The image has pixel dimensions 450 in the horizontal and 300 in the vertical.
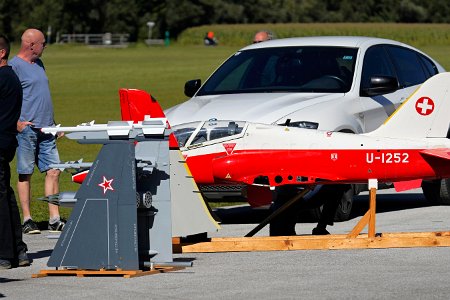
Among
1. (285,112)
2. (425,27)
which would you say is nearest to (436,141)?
(285,112)

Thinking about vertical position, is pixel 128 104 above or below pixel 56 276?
above

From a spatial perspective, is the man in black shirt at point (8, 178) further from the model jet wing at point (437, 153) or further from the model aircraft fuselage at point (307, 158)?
the model jet wing at point (437, 153)

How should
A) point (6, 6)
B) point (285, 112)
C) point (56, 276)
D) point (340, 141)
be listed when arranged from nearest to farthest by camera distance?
point (56, 276), point (340, 141), point (285, 112), point (6, 6)

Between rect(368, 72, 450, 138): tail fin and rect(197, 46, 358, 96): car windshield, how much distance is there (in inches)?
91.1

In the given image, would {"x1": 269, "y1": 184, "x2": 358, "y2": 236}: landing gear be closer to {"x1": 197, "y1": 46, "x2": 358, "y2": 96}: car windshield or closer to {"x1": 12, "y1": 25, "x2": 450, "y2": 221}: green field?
{"x1": 197, "y1": 46, "x2": 358, "y2": 96}: car windshield

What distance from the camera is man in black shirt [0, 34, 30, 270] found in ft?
33.6

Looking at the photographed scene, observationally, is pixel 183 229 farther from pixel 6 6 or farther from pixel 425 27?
pixel 6 6

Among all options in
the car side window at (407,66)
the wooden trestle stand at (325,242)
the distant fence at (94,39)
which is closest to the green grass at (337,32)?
the distant fence at (94,39)

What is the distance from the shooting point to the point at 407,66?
1570 cm

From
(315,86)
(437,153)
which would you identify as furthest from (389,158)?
(315,86)

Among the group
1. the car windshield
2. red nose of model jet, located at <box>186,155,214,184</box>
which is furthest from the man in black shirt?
the car windshield

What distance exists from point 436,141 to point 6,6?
12864 centimetres

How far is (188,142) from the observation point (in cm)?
1173

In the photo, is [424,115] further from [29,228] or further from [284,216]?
→ [29,228]
